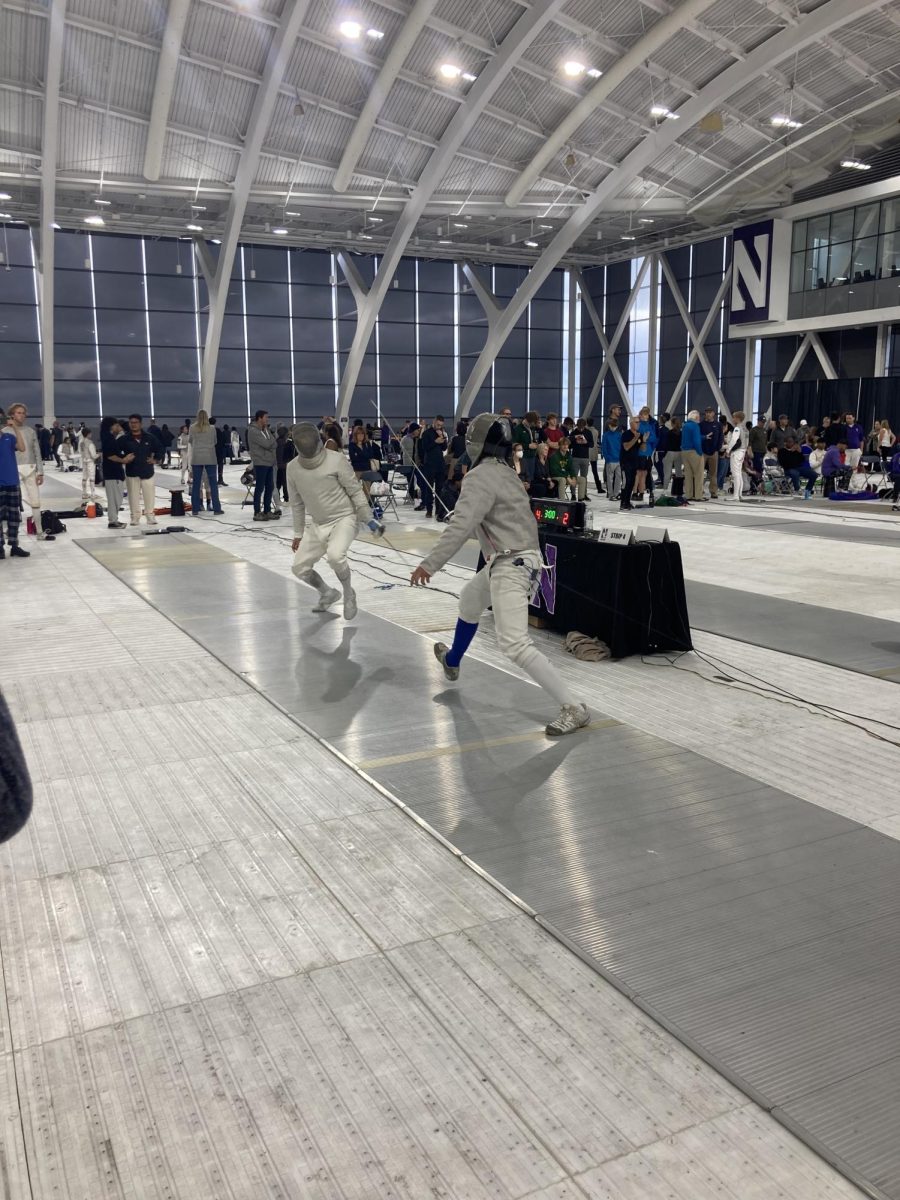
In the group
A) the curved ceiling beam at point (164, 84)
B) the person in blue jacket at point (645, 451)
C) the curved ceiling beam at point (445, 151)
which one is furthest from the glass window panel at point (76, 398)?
the person in blue jacket at point (645, 451)

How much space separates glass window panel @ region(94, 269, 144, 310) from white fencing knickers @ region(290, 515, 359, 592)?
31.4 metres

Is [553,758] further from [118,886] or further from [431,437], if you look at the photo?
[431,437]

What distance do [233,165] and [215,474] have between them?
13392 mm

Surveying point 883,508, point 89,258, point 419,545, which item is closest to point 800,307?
point 883,508

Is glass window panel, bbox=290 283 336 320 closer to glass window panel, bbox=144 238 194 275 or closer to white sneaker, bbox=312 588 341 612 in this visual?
glass window panel, bbox=144 238 194 275

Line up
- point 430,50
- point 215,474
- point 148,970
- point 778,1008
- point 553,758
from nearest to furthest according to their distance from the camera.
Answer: point 778,1008 < point 148,970 < point 553,758 < point 215,474 < point 430,50

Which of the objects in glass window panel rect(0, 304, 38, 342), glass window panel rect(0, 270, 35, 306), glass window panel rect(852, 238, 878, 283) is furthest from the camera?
glass window panel rect(0, 304, 38, 342)

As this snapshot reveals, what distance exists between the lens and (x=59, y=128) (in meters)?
23.9

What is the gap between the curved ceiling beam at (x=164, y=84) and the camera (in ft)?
64.3

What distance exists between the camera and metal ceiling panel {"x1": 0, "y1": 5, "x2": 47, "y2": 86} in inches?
800

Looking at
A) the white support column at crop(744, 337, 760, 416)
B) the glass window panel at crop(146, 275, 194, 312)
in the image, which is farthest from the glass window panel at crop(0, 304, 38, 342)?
the white support column at crop(744, 337, 760, 416)

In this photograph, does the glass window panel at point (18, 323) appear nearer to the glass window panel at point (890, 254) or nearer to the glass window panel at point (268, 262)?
the glass window panel at point (268, 262)

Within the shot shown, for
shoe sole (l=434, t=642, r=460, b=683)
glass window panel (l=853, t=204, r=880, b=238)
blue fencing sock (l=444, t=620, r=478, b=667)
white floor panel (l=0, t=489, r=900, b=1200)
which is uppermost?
glass window panel (l=853, t=204, r=880, b=238)

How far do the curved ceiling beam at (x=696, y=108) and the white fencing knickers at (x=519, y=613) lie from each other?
64.6ft
